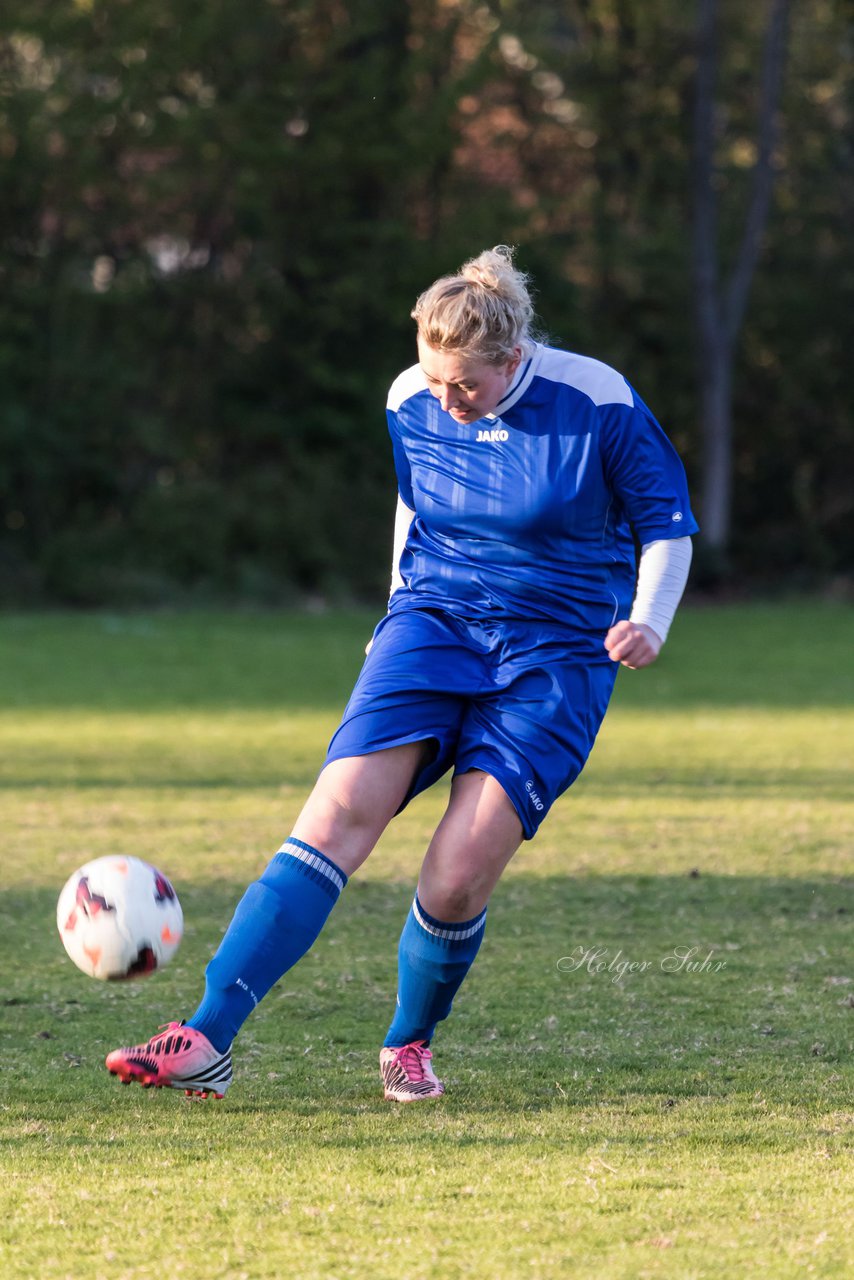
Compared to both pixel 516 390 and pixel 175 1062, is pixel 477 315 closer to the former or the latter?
pixel 516 390

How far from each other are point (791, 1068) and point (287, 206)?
18.9 m

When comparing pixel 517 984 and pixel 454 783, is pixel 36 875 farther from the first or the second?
pixel 454 783

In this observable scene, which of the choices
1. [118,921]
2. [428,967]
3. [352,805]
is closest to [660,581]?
[352,805]

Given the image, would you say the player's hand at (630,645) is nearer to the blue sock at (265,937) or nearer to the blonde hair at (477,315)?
the blonde hair at (477,315)

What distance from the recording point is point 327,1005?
463cm

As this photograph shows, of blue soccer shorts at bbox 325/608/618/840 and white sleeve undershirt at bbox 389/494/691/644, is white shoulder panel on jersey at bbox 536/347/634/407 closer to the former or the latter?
white sleeve undershirt at bbox 389/494/691/644

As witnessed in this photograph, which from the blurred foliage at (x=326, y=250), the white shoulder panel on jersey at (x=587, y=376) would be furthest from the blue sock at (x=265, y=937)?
the blurred foliage at (x=326, y=250)

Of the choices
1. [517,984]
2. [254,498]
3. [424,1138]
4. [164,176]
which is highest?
[164,176]

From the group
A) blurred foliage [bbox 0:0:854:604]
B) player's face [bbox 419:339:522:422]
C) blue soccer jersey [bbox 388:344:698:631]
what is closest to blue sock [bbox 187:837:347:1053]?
blue soccer jersey [bbox 388:344:698:631]

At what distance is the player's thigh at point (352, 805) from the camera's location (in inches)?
145

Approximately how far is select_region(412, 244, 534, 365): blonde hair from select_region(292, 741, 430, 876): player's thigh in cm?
86

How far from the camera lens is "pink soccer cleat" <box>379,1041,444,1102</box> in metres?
3.78

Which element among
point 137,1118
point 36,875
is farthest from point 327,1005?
point 36,875

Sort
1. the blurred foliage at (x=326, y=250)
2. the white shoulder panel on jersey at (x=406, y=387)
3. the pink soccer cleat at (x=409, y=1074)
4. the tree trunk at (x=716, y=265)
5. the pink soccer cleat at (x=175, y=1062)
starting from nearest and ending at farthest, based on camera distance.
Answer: the pink soccer cleat at (x=175, y=1062) < the pink soccer cleat at (x=409, y=1074) < the white shoulder panel on jersey at (x=406, y=387) < the blurred foliage at (x=326, y=250) < the tree trunk at (x=716, y=265)
